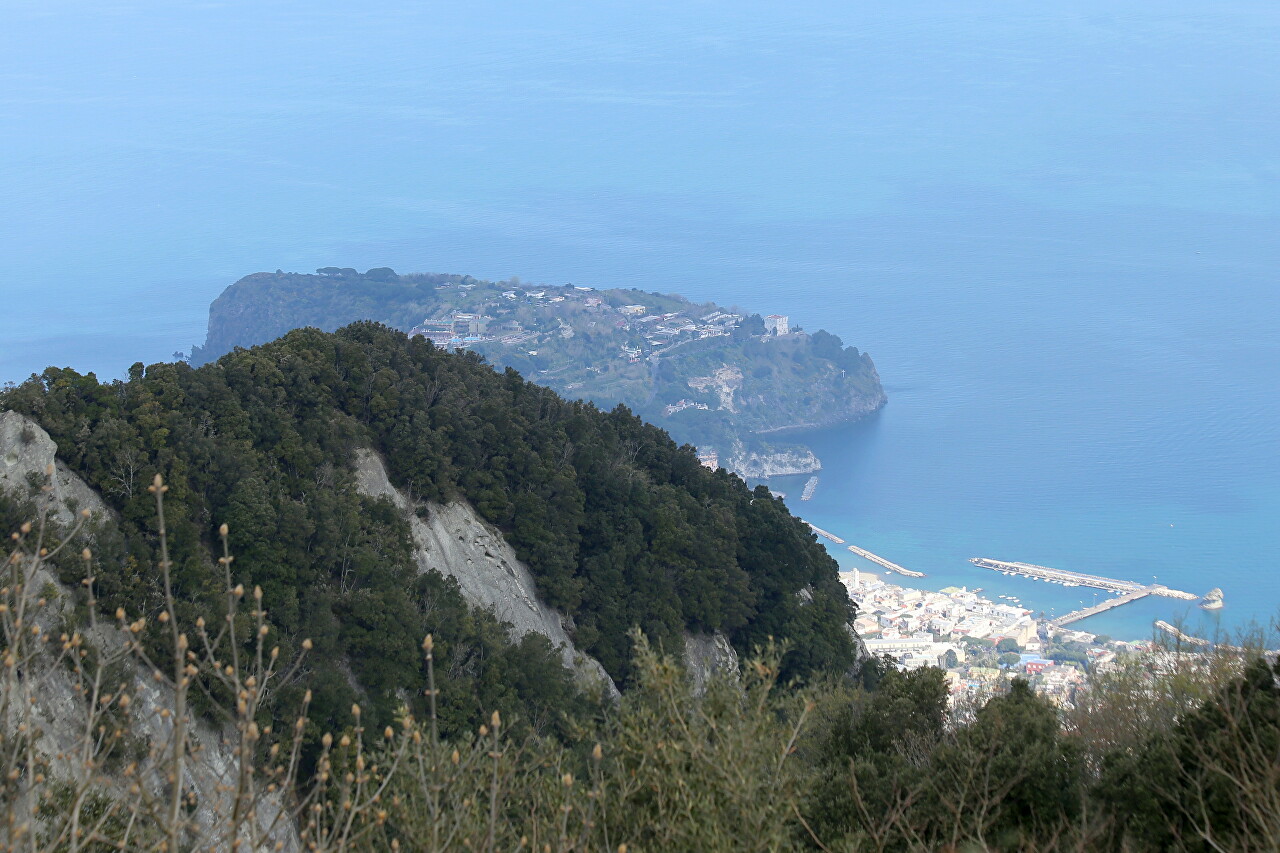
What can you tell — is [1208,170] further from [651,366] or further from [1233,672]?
[1233,672]

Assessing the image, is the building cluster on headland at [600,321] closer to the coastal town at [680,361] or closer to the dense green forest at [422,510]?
the coastal town at [680,361]

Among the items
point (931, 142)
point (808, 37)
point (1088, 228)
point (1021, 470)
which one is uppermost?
point (808, 37)

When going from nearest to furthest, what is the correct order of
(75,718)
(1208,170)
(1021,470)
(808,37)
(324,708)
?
(75,718)
(324,708)
(1021,470)
(1208,170)
(808,37)

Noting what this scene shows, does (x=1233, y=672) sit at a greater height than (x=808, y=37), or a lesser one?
lesser

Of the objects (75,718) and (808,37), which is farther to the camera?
(808,37)

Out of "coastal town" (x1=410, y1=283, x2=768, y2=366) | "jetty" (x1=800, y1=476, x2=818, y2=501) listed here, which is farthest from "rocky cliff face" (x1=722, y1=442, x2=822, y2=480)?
"coastal town" (x1=410, y1=283, x2=768, y2=366)

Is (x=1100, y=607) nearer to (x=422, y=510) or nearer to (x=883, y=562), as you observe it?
(x=883, y=562)

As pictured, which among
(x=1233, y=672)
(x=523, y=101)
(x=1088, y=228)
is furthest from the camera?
(x=523, y=101)

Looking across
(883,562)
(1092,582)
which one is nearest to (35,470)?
(883,562)

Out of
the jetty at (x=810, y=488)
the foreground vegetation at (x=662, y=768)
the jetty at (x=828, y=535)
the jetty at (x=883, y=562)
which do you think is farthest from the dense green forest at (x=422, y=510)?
the jetty at (x=810, y=488)

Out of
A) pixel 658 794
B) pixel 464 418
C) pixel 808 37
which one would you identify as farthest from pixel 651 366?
pixel 808 37
